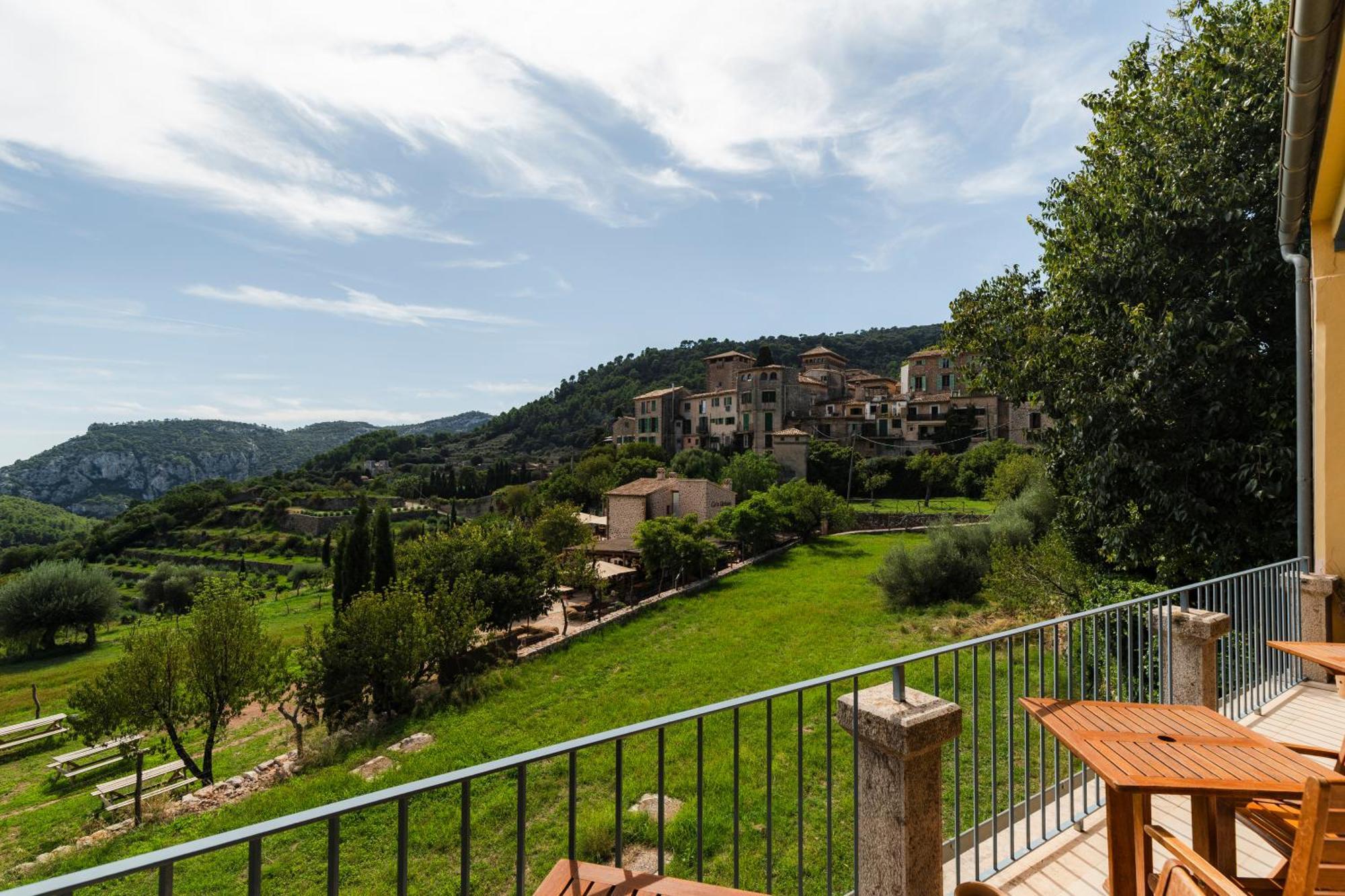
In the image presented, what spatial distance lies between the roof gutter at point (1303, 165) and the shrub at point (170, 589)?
2018 inches

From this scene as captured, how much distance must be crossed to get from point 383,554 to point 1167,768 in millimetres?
23615

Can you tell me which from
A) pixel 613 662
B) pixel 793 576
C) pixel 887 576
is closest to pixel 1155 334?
pixel 887 576

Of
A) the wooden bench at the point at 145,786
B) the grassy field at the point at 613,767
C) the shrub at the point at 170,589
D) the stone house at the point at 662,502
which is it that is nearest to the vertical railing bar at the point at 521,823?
the grassy field at the point at 613,767

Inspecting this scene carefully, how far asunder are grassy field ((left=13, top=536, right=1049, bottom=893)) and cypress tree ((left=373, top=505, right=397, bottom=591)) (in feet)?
28.6

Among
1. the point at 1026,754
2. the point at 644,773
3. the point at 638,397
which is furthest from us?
the point at 638,397

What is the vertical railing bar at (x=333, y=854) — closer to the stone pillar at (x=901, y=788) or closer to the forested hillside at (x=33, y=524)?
the stone pillar at (x=901, y=788)

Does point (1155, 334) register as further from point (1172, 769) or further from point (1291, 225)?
point (1172, 769)

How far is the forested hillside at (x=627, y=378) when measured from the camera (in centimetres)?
9650

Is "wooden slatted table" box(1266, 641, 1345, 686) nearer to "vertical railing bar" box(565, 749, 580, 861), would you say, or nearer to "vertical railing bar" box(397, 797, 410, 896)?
"vertical railing bar" box(565, 749, 580, 861)

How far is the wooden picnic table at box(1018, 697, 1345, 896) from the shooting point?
208 cm

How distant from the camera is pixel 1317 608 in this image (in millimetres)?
5371

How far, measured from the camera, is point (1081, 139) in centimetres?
1059

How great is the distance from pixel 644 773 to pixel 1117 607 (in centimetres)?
692

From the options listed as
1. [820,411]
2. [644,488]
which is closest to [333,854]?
[644,488]
